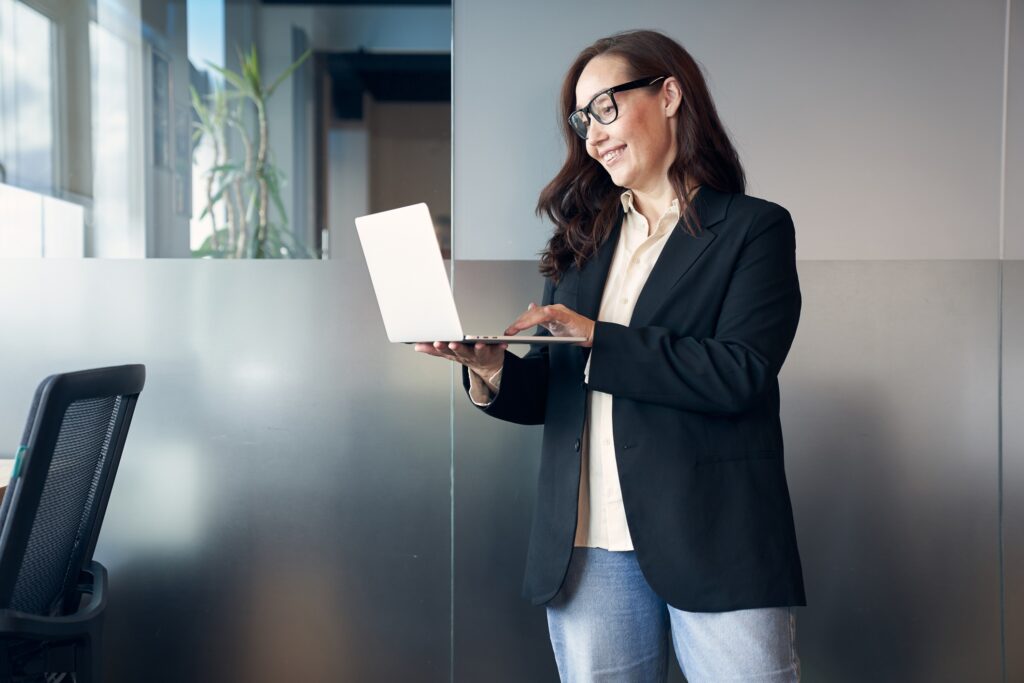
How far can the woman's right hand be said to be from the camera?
4.78ft

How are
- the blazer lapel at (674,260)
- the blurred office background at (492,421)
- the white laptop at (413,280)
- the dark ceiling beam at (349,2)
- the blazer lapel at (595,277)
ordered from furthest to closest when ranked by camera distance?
the dark ceiling beam at (349,2), the blurred office background at (492,421), the blazer lapel at (595,277), the blazer lapel at (674,260), the white laptop at (413,280)

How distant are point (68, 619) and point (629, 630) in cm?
99

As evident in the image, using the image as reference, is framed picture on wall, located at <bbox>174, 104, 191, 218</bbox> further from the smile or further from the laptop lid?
the smile

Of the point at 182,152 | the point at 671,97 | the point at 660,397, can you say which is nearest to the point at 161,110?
the point at 182,152

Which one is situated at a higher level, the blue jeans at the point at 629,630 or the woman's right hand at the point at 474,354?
the woman's right hand at the point at 474,354

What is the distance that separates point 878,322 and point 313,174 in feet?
5.44

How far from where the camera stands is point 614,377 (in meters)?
1.37

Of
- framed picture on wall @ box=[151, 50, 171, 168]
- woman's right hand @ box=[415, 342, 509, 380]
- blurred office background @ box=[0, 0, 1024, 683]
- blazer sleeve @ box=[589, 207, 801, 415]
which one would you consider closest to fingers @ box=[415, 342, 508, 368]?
woman's right hand @ box=[415, 342, 509, 380]

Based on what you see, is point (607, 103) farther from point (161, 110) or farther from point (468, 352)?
point (161, 110)

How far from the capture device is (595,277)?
5.20 feet

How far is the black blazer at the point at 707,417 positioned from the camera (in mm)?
1363

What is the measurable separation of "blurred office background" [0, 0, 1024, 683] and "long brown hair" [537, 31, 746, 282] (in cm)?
64

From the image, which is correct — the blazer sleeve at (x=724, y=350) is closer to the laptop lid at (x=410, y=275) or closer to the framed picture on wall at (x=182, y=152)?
the laptop lid at (x=410, y=275)

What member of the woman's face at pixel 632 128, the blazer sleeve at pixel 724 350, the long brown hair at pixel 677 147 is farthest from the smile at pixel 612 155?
the blazer sleeve at pixel 724 350
